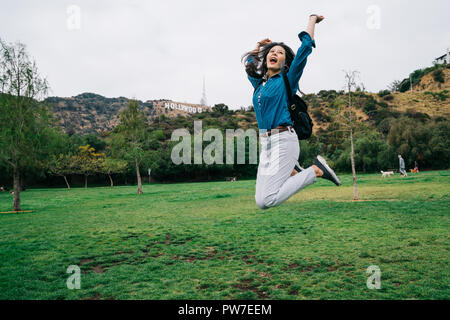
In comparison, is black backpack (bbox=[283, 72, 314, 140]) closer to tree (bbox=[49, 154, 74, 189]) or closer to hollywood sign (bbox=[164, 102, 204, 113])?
tree (bbox=[49, 154, 74, 189])

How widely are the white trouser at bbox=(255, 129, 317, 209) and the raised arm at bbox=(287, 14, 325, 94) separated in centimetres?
60

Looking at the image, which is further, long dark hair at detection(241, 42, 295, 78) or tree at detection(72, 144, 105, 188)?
tree at detection(72, 144, 105, 188)

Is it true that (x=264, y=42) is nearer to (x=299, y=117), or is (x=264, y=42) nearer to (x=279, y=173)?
(x=299, y=117)

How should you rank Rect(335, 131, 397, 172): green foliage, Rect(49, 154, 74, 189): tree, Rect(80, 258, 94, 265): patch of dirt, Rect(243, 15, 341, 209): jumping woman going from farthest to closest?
1. Rect(49, 154, 74, 189): tree
2. Rect(335, 131, 397, 172): green foliage
3. Rect(80, 258, 94, 265): patch of dirt
4. Rect(243, 15, 341, 209): jumping woman

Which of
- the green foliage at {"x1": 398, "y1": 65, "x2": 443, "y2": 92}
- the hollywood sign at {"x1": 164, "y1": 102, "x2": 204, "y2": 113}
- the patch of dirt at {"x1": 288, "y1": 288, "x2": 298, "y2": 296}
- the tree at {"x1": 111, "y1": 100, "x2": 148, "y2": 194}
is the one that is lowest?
the patch of dirt at {"x1": 288, "y1": 288, "x2": 298, "y2": 296}

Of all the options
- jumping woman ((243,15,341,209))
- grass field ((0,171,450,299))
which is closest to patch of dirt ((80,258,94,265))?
grass field ((0,171,450,299))

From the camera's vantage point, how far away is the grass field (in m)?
4.73

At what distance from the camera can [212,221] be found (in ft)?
37.8

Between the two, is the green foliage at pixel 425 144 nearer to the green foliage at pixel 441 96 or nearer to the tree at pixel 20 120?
the green foliage at pixel 441 96

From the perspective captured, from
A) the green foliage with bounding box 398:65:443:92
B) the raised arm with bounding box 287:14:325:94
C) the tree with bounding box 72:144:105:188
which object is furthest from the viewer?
the green foliage with bounding box 398:65:443:92

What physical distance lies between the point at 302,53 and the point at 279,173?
135 cm

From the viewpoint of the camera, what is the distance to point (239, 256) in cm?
671
